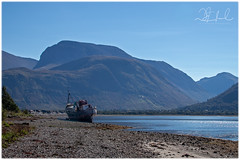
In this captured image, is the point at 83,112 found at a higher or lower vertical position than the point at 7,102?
lower

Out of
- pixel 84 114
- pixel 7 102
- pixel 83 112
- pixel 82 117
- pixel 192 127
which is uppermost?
pixel 7 102

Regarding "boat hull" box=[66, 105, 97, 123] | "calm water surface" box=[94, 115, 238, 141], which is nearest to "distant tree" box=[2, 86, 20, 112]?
"boat hull" box=[66, 105, 97, 123]

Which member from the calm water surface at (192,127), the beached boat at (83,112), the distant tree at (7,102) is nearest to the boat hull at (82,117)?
the beached boat at (83,112)

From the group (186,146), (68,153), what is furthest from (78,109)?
(68,153)

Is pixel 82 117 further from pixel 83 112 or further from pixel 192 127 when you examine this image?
pixel 192 127

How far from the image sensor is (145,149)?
89.2 ft

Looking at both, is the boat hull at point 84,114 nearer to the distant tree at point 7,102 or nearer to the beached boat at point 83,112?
the beached boat at point 83,112

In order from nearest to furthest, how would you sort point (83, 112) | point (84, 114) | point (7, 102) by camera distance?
point (7, 102), point (84, 114), point (83, 112)

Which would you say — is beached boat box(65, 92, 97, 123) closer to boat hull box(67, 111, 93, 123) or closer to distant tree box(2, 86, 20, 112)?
boat hull box(67, 111, 93, 123)

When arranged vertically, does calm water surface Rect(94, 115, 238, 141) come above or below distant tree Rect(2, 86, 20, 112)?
below

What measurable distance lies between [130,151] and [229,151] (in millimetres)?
8642

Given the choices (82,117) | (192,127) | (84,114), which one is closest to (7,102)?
(82,117)

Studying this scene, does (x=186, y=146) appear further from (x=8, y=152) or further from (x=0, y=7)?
(x=0, y=7)

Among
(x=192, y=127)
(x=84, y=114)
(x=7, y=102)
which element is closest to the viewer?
(x=192, y=127)
